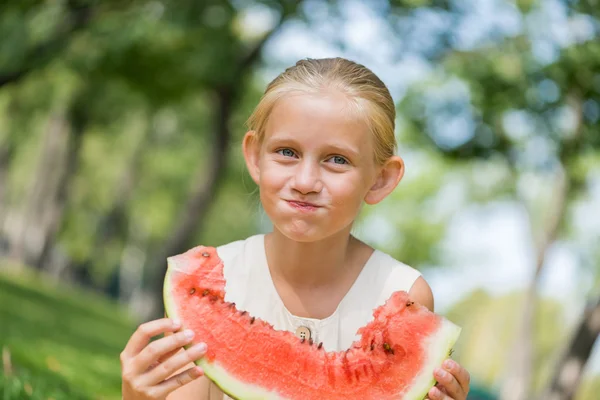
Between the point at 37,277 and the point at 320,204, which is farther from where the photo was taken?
the point at 37,277

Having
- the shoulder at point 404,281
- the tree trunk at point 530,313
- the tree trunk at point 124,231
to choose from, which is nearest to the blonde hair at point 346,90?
the shoulder at point 404,281

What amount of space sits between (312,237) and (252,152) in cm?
41

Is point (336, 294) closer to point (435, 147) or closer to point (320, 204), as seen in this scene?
point (320, 204)

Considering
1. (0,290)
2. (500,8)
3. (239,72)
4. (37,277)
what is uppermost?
(500,8)

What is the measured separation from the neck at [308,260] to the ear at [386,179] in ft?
0.46

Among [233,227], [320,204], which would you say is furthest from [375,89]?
[233,227]

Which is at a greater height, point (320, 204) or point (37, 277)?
point (320, 204)

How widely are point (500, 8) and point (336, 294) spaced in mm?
7753

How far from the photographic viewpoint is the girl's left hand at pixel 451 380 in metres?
2.12

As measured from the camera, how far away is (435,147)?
432 inches

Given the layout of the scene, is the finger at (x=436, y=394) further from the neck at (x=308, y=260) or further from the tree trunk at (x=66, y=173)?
the tree trunk at (x=66, y=173)

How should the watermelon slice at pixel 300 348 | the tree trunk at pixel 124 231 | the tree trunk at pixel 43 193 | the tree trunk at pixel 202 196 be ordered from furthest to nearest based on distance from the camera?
the tree trunk at pixel 124 231
the tree trunk at pixel 43 193
the tree trunk at pixel 202 196
the watermelon slice at pixel 300 348

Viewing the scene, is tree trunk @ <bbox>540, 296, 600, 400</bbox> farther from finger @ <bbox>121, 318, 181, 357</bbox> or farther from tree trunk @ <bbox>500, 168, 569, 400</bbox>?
finger @ <bbox>121, 318, 181, 357</bbox>

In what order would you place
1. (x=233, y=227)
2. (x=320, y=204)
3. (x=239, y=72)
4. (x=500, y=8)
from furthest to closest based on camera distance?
(x=233, y=227) < (x=239, y=72) < (x=500, y=8) < (x=320, y=204)
